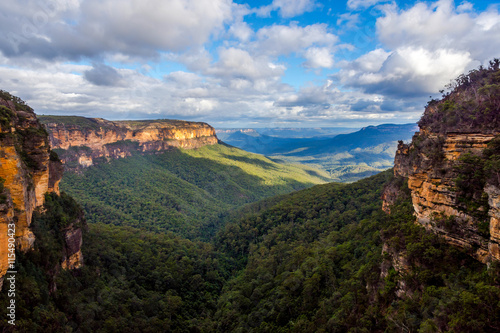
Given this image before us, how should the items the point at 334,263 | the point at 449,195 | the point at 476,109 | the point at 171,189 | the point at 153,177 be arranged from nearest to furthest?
the point at 449,195
the point at 476,109
the point at 334,263
the point at 171,189
the point at 153,177

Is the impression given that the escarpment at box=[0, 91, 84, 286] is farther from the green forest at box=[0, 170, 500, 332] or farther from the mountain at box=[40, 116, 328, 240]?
the mountain at box=[40, 116, 328, 240]

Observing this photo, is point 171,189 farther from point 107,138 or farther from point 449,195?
point 449,195

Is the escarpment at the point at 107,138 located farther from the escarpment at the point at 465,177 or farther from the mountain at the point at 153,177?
the escarpment at the point at 465,177

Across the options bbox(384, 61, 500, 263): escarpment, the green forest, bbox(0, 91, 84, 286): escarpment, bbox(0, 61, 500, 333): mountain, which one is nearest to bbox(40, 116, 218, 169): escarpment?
bbox(0, 61, 500, 333): mountain

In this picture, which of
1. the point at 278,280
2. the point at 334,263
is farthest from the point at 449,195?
the point at 278,280

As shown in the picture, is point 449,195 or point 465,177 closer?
point 465,177

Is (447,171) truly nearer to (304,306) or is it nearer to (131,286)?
(304,306)
